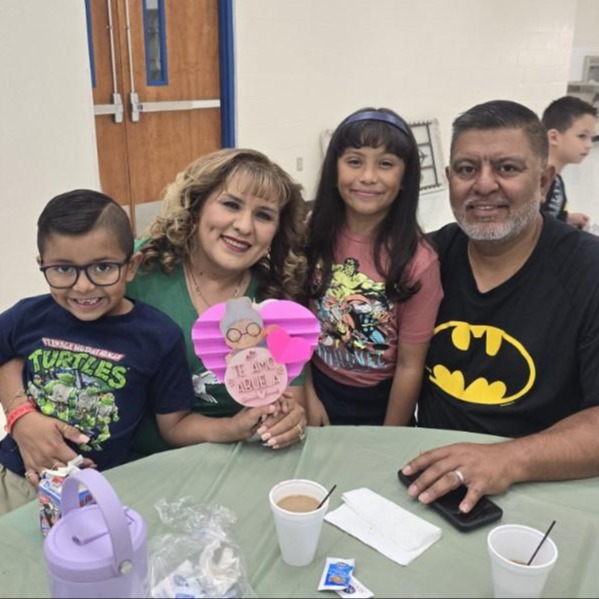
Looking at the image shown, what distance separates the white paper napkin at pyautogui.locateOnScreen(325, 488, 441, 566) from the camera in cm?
106

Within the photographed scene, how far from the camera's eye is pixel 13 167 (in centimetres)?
295

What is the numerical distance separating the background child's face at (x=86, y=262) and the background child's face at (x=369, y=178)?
70cm

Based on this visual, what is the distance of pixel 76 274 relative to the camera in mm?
1366

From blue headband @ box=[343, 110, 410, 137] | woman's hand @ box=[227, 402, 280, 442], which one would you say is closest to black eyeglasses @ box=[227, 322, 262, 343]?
woman's hand @ box=[227, 402, 280, 442]

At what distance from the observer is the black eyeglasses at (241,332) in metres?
1.29

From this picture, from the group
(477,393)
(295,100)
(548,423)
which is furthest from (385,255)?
(295,100)

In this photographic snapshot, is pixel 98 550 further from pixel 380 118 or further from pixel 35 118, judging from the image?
pixel 35 118

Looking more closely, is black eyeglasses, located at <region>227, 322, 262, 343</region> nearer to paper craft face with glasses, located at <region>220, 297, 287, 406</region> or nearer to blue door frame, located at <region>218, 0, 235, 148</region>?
paper craft face with glasses, located at <region>220, 297, 287, 406</region>

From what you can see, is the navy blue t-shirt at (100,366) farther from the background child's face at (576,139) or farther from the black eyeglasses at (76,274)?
the background child's face at (576,139)

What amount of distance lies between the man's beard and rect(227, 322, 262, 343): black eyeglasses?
72 cm

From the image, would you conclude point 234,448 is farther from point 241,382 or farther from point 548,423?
point 548,423

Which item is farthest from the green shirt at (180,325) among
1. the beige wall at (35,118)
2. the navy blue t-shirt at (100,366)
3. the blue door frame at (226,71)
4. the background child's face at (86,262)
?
the blue door frame at (226,71)

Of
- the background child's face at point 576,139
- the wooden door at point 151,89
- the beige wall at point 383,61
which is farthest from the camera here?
the beige wall at point 383,61

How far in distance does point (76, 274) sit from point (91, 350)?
0.60 ft
